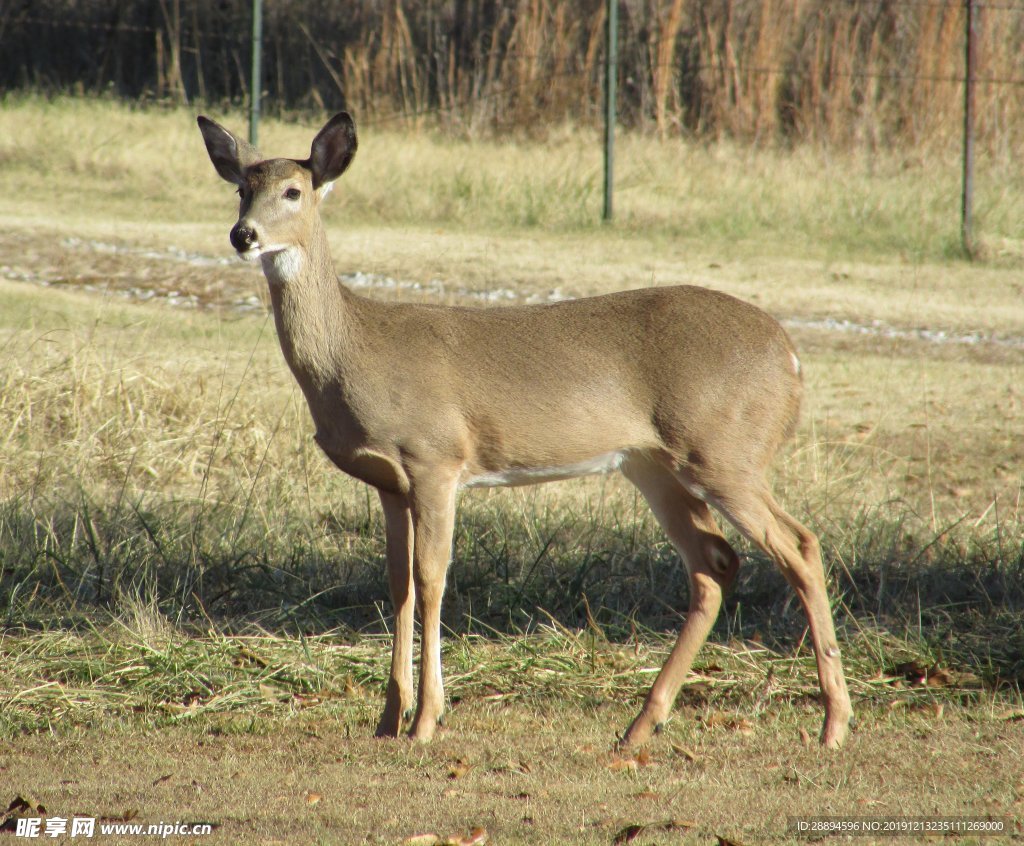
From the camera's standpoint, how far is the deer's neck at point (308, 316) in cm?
474

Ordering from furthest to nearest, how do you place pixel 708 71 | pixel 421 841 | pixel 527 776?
1. pixel 708 71
2. pixel 527 776
3. pixel 421 841

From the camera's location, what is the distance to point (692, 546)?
5.14 m

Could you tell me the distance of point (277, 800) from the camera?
4.32 meters

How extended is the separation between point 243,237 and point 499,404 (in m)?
1.03

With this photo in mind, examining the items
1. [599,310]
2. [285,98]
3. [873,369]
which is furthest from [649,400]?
[285,98]

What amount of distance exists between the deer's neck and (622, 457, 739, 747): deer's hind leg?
1139 millimetres

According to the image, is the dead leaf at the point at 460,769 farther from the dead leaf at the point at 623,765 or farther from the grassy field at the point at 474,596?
the dead leaf at the point at 623,765

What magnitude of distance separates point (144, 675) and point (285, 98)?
1720 cm

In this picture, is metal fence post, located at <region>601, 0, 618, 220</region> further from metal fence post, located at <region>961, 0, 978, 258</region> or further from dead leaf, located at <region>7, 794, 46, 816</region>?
dead leaf, located at <region>7, 794, 46, 816</region>

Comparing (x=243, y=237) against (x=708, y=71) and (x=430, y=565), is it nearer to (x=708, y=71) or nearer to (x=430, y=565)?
(x=430, y=565)

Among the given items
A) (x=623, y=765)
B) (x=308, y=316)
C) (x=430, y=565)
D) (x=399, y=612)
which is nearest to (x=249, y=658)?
(x=399, y=612)

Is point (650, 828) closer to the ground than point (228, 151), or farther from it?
closer to the ground

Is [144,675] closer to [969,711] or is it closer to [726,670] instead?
[726,670]

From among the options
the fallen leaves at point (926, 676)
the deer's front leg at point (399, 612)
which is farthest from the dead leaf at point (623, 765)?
the fallen leaves at point (926, 676)
